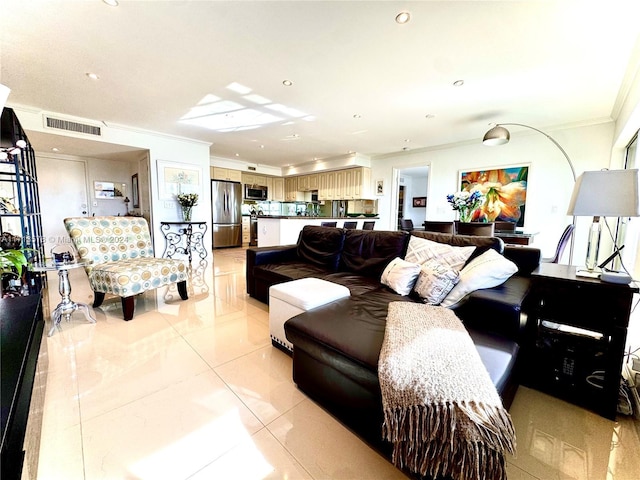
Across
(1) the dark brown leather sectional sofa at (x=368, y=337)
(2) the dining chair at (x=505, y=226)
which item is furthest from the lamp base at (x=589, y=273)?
(2) the dining chair at (x=505, y=226)

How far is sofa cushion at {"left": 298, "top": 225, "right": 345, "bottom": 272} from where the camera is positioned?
2.92m

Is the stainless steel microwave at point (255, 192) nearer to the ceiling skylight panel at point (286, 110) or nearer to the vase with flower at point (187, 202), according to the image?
the vase with flower at point (187, 202)

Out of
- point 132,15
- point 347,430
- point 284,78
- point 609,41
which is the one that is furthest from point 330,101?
point 347,430

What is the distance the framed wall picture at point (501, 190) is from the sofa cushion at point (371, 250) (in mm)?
3750

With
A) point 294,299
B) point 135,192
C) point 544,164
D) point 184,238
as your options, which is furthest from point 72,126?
point 544,164

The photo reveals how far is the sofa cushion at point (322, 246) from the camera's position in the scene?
292cm

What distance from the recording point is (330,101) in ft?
11.5

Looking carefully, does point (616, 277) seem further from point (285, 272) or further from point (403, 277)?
point (285, 272)

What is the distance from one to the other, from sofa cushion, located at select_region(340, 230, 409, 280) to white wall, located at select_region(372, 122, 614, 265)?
12.5 feet

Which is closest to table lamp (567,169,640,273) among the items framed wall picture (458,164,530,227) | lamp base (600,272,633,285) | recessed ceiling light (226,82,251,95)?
lamp base (600,272,633,285)

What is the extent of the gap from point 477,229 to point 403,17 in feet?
8.08

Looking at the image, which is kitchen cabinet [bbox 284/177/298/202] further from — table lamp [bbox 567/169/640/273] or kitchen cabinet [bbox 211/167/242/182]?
table lamp [bbox 567/169/640/273]

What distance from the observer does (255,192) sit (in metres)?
8.27

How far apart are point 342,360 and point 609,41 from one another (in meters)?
3.44
